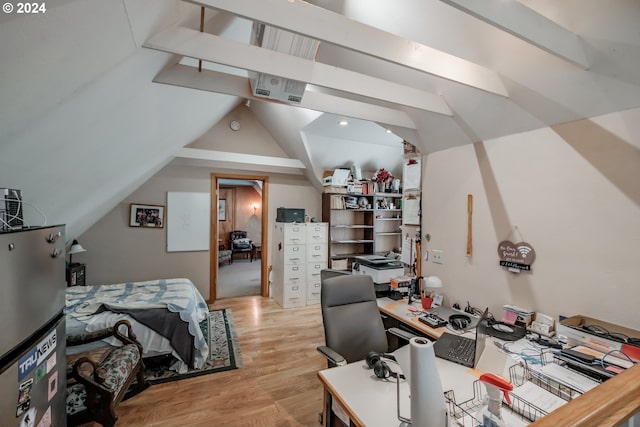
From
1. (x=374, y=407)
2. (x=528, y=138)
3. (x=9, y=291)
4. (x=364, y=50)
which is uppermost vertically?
(x=364, y=50)

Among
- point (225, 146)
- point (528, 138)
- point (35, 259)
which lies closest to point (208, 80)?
point (35, 259)

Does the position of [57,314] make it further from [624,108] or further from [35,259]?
[624,108]

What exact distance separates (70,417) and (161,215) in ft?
10.1

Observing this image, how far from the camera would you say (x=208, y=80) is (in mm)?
1821

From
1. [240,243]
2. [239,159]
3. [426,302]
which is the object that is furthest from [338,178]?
[240,243]

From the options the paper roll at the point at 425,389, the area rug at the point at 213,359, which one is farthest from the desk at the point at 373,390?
the area rug at the point at 213,359

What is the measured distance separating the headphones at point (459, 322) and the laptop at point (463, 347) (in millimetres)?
173

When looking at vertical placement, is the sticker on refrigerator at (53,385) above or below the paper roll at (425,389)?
below

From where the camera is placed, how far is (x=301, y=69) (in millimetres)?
1625

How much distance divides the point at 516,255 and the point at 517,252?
0.9 inches

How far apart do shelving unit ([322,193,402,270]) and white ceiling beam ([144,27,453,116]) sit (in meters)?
2.90

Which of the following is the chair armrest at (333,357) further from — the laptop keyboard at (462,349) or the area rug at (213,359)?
the area rug at (213,359)

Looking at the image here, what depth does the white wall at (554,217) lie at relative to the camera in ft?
4.90

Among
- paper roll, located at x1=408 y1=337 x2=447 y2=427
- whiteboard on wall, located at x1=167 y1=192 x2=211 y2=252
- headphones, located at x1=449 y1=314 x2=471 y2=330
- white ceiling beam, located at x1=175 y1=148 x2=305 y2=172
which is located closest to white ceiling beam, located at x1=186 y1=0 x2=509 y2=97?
paper roll, located at x1=408 y1=337 x2=447 y2=427
